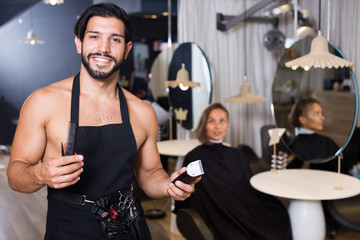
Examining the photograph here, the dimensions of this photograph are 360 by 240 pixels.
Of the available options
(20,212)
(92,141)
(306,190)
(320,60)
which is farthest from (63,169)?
(306,190)

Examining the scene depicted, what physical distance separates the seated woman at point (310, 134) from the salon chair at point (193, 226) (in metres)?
1.26

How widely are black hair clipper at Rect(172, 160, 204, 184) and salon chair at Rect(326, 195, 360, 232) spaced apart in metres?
2.17

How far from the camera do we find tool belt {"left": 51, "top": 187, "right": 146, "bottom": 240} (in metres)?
1.39

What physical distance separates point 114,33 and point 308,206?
2059mm

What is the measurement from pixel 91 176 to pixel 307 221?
1.95m

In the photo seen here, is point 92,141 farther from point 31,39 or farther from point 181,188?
point 31,39

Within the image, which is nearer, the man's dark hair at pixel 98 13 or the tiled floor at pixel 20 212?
the man's dark hair at pixel 98 13

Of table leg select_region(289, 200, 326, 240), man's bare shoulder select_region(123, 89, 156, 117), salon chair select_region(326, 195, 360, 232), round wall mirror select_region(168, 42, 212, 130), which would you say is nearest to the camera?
man's bare shoulder select_region(123, 89, 156, 117)

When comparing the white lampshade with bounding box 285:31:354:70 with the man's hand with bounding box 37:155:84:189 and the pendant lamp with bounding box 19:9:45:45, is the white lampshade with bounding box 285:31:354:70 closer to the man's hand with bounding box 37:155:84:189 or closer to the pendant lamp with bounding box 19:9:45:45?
the pendant lamp with bounding box 19:9:45:45

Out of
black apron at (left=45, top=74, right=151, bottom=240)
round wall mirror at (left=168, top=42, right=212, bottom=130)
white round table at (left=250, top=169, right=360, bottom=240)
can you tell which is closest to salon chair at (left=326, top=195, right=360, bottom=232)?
white round table at (left=250, top=169, right=360, bottom=240)

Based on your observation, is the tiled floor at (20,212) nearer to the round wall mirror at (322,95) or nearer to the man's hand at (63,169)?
the man's hand at (63,169)

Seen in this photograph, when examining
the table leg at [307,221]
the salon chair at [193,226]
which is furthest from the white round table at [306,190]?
the salon chair at [193,226]

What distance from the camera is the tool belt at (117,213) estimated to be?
139 centimetres

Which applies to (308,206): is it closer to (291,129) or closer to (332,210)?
(332,210)
